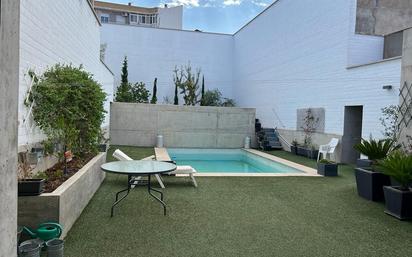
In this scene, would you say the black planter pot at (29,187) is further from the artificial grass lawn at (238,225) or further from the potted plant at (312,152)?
the potted plant at (312,152)

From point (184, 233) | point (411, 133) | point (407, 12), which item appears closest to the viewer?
point (184, 233)

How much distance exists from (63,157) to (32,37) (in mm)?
1773

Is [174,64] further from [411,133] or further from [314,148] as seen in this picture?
[411,133]

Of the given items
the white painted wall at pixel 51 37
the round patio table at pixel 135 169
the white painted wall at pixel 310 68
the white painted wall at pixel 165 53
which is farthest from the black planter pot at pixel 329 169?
the white painted wall at pixel 165 53

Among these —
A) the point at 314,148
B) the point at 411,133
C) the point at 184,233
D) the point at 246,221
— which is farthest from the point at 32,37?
the point at 314,148

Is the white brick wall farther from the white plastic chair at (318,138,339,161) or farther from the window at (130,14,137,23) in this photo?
the window at (130,14,137,23)

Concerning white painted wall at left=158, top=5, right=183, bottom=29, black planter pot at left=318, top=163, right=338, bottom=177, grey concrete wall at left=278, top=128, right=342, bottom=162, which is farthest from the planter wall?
white painted wall at left=158, top=5, right=183, bottom=29

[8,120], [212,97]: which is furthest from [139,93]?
[8,120]

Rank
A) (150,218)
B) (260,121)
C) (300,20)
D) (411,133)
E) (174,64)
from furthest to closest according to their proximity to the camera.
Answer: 1. (174,64)
2. (260,121)
3. (300,20)
4. (411,133)
5. (150,218)

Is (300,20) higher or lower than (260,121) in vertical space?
higher

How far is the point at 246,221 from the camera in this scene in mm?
4215

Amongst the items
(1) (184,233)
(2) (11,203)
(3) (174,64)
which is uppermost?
(3) (174,64)

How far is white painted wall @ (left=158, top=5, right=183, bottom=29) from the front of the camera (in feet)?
90.5

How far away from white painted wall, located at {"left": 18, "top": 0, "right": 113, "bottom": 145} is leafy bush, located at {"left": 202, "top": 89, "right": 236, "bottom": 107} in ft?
34.3
